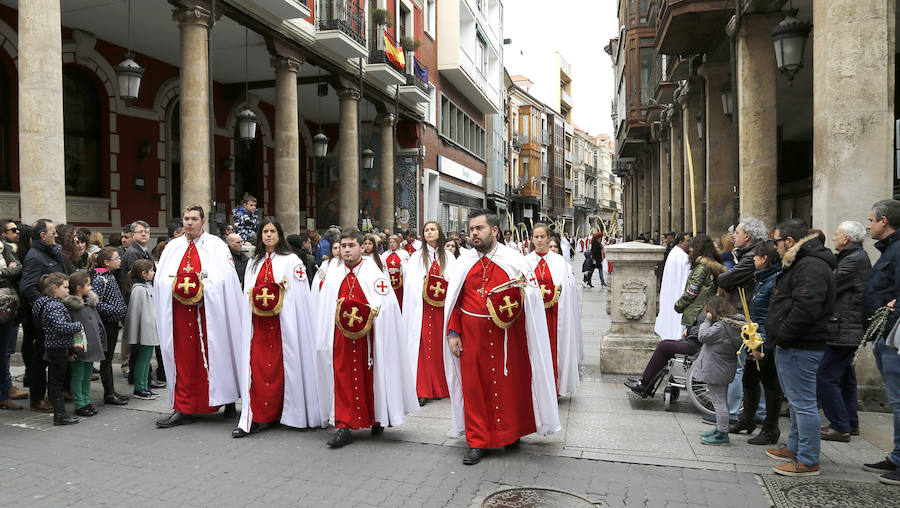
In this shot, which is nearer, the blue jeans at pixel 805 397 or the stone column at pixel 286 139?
the blue jeans at pixel 805 397

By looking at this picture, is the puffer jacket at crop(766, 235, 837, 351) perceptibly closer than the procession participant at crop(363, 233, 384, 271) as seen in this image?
Yes

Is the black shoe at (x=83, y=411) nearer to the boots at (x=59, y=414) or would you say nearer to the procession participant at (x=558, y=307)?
the boots at (x=59, y=414)

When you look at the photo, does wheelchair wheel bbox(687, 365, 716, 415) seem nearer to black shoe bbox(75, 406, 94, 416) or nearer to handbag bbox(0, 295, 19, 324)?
black shoe bbox(75, 406, 94, 416)

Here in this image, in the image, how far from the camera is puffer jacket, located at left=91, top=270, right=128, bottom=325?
7191mm

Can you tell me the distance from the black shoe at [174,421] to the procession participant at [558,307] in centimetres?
384

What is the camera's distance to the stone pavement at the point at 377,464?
14.9 ft

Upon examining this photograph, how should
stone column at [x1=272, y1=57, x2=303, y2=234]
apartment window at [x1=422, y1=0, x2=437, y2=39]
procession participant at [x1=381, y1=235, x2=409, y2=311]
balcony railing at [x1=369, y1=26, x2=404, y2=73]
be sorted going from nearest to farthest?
procession participant at [x1=381, y1=235, x2=409, y2=311]
stone column at [x1=272, y1=57, x2=303, y2=234]
balcony railing at [x1=369, y1=26, x2=404, y2=73]
apartment window at [x1=422, y1=0, x2=437, y2=39]

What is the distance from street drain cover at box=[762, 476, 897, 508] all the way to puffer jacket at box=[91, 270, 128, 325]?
6632mm

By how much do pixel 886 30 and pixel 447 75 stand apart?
82.2 ft

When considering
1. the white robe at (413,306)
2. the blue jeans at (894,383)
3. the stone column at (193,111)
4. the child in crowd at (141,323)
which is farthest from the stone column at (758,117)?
the stone column at (193,111)

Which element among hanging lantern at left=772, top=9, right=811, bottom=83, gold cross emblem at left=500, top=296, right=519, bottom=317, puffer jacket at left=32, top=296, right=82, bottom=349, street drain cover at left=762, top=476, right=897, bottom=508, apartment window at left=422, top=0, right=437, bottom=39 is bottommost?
street drain cover at left=762, top=476, right=897, bottom=508

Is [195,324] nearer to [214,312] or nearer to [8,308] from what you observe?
[214,312]

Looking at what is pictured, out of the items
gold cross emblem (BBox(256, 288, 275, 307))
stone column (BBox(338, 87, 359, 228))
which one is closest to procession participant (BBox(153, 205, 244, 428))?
gold cross emblem (BBox(256, 288, 275, 307))

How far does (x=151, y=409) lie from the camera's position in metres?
6.96
